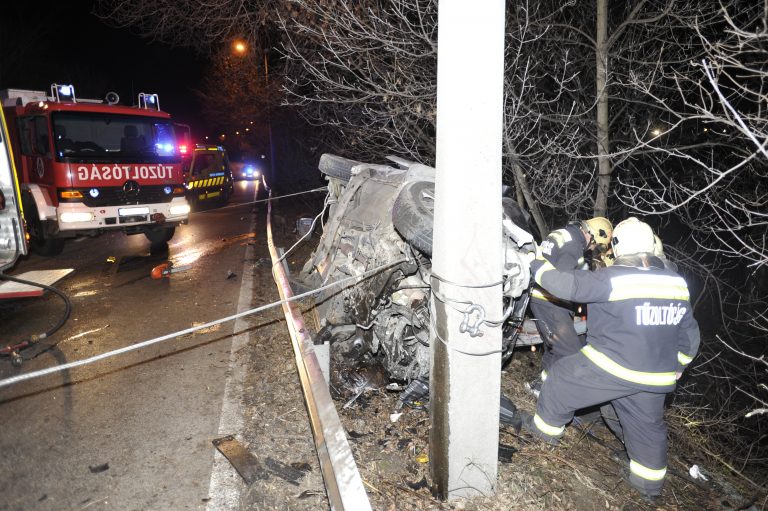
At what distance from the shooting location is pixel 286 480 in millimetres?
2758

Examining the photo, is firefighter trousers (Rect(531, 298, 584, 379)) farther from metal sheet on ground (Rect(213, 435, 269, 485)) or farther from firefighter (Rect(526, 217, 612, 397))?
metal sheet on ground (Rect(213, 435, 269, 485))

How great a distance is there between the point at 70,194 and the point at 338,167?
4.57m

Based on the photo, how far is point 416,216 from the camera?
3.34m

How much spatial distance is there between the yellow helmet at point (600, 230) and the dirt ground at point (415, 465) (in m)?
1.37

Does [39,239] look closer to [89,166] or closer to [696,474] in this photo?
[89,166]

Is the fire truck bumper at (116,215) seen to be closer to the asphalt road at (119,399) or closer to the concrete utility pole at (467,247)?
the asphalt road at (119,399)

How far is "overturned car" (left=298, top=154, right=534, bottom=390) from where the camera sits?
327cm

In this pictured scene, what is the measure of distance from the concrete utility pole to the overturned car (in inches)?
18.9

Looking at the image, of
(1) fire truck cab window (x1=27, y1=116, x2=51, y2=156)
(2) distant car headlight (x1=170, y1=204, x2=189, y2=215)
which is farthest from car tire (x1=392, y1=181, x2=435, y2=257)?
(1) fire truck cab window (x1=27, y1=116, x2=51, y2=156)

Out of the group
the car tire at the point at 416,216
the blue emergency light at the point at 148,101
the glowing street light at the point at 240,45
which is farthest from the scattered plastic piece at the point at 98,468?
the blue emergency light at the point at 148,101

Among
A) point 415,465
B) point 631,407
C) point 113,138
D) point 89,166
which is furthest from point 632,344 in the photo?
point 113,138

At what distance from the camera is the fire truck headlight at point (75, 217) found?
7.51 metres

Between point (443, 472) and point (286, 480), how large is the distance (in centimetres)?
91

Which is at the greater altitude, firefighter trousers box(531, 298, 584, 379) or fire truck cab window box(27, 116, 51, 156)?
fire truck cab window box(27, 116, 51, 156)
